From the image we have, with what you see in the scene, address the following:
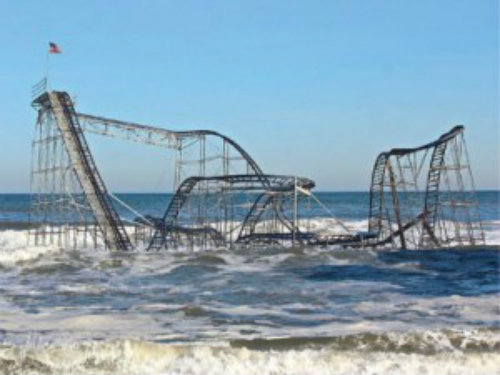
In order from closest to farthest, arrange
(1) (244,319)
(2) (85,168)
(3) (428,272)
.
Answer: (1) (244,319)
(3) (428,272)
(2) (85,168)

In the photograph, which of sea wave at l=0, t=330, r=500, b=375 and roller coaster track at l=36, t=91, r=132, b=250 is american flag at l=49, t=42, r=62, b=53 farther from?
sea wave at l=0, t=330, r=500, b=375

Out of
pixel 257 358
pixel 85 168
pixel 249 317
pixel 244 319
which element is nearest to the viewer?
pixel 257 358

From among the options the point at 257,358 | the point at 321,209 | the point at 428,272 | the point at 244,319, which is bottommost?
the point at 257,358

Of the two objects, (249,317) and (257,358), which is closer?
(257,358)

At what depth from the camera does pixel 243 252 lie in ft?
89.7

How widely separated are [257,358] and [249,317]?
3.17m

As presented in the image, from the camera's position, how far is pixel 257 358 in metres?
10.1

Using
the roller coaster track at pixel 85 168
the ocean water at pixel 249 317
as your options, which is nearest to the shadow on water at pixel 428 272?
the ocean water at pixel 249 317

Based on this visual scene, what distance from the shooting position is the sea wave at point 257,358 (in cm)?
973

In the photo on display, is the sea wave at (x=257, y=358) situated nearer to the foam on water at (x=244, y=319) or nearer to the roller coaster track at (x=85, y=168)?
the foam on water at (x=244, y=319)

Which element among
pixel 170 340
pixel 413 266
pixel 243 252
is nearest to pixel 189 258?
pixel 243 252

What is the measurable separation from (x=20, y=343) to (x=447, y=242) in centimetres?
2263

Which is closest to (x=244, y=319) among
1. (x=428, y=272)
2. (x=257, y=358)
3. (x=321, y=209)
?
(x=257, y=358)

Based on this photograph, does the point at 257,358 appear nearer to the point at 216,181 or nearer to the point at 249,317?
the point at 249,317
